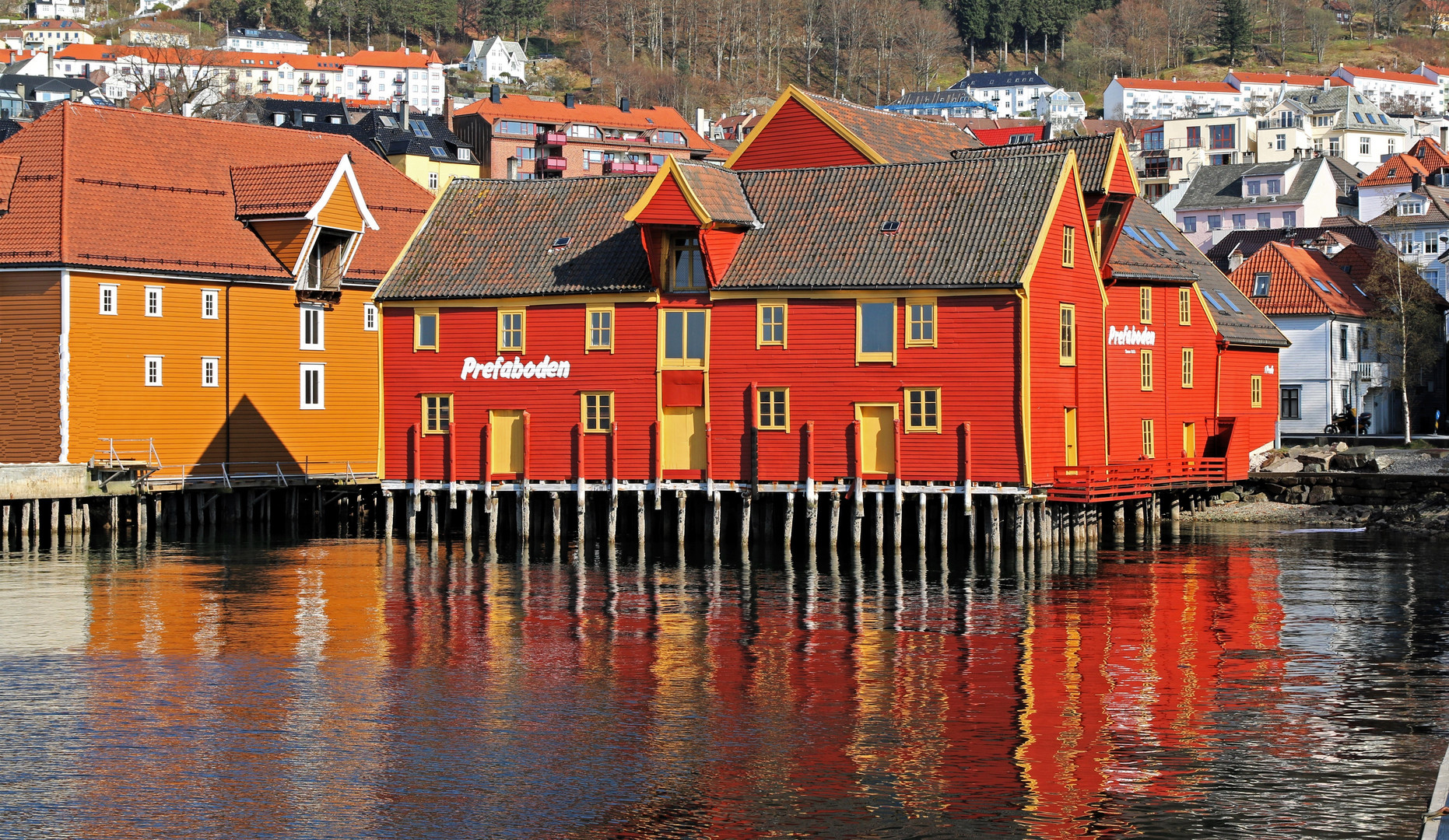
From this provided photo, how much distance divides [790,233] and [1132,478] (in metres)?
12.1

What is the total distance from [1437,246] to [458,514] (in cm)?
6924

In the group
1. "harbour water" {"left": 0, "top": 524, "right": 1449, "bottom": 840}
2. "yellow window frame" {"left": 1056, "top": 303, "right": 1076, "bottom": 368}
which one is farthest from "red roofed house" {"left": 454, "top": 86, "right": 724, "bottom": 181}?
"harbour water" {"left": 0, "top": 524, "right": 1449, "bottom": 840}

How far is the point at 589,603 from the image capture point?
3903 cm

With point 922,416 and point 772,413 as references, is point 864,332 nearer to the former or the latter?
point 922,416

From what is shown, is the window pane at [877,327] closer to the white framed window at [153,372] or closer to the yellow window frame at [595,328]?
the yellow window frame at [595,328]

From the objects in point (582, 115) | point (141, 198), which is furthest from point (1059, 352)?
point (582, 115)

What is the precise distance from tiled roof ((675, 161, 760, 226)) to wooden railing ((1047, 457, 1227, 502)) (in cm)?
1154

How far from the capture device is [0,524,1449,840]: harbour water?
71.1 ft

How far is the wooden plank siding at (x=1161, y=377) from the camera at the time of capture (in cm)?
5522

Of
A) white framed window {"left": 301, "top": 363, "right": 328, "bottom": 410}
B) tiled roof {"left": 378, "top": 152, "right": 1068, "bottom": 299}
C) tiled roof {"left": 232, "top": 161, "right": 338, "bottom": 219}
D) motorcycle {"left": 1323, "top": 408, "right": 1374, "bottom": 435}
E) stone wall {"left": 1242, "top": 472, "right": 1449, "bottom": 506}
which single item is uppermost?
tiled roof {"left": 232, "top": 161, "right": 338, "bottom": 219}

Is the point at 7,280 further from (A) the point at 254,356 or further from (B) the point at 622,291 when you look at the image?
(B) the point at 622,291

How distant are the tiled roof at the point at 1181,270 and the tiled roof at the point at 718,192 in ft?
39.4

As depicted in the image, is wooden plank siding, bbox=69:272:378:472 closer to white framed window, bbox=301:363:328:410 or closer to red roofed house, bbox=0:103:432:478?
red roofed house, bbox=0:103:432:478

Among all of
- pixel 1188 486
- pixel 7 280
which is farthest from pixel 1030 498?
pixel 7 280
